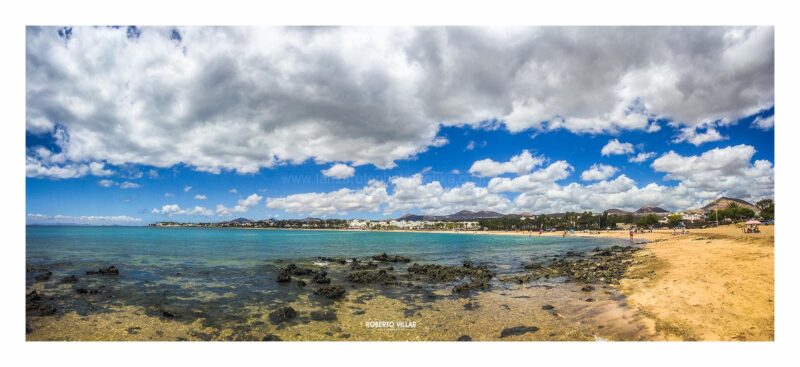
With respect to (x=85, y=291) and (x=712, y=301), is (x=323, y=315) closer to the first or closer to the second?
(x=85, y=291)

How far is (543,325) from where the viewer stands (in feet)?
34.1

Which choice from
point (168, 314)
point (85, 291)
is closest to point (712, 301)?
point (168, 314)

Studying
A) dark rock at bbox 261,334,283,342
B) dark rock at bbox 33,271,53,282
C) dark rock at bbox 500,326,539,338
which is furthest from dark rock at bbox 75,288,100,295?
dark rock at bbox 500,326,539,338

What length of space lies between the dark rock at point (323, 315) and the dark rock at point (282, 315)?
659 mm

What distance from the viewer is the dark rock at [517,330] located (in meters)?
9.79

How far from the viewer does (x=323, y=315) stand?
11859mm

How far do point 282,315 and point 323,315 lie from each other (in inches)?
52.5

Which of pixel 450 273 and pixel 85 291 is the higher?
pixel 85 291

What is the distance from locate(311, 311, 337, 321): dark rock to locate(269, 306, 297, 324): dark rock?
2.16ft

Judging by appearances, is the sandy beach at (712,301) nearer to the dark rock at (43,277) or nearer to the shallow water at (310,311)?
the shallow water at (310,311)

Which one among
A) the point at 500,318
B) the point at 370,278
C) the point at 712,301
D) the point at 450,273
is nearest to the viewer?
the point at 712,301

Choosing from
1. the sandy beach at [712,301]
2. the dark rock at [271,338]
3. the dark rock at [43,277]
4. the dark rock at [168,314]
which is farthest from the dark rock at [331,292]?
the dark rock at [43,277]

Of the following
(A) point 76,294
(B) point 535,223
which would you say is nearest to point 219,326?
(A) point 76,294
